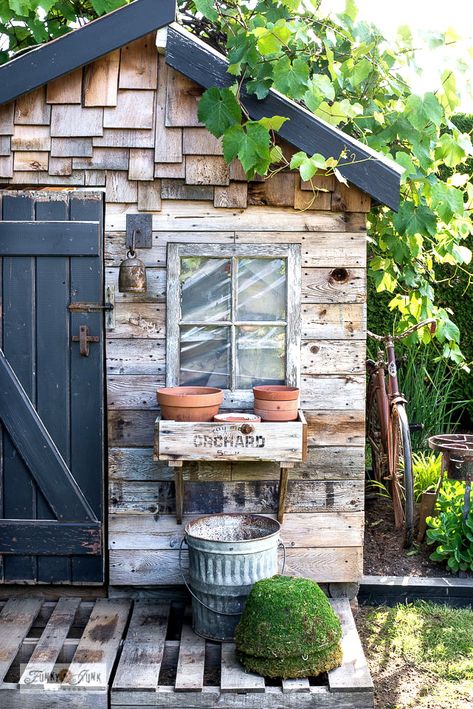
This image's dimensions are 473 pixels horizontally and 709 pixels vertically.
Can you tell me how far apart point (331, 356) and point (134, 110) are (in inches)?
60.6

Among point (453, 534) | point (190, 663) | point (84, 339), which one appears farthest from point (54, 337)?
point (453, 534)

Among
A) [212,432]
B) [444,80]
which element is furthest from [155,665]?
[444,80]

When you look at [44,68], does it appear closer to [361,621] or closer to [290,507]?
[290,507]

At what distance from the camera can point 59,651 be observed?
3.31m

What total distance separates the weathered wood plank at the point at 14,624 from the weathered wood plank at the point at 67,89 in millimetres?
2484

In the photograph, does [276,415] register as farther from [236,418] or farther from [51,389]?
[51,389]

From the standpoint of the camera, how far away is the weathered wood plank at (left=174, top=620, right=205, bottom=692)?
9.94 feet

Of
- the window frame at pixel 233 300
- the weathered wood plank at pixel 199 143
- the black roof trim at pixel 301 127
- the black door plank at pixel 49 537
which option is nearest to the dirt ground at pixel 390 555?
the window frame at pixel 233 300

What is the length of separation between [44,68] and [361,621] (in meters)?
3.12

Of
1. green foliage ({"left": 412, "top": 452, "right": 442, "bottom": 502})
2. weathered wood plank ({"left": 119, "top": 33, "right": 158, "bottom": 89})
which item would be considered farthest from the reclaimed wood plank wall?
green foliage ({"left": 412, "top": 452, "right": 442, "bottom": 502})

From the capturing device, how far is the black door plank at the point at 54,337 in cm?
374

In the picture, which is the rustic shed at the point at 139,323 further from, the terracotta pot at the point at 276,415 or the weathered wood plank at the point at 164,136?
the terracotta pot at the point at 276,415

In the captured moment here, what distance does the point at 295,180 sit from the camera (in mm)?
3730

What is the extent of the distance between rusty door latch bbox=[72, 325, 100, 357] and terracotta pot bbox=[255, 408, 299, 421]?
0.89 metres
